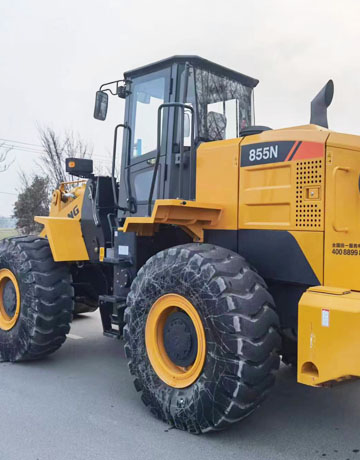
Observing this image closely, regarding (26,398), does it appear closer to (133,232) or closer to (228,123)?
(133,232)

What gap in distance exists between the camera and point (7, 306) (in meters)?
6.07

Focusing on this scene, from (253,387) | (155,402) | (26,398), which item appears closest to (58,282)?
(26,398)

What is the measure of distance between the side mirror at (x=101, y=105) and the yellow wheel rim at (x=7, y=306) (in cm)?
212

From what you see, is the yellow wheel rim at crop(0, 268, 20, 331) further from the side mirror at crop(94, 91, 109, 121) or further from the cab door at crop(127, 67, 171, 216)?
the side mirror at crop(94, 91, 109, 121)

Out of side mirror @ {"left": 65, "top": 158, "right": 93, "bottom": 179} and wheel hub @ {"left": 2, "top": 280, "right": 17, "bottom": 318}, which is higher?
side mirror @ {"left": 65, "top": 158, "right": 93, "bottom": 179}

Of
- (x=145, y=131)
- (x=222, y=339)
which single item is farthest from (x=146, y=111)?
(x=222, y=339)

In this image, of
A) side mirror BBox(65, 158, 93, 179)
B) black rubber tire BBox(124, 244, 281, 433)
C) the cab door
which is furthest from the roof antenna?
side mirror BBox(65, 158, 93, 179)

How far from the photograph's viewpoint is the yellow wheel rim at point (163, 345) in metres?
3.91

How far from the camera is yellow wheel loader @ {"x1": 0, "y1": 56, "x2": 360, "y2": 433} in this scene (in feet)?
11.9

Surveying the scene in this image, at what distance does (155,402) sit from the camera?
13.7 ft

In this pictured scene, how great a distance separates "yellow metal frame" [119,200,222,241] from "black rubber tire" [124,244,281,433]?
326mm

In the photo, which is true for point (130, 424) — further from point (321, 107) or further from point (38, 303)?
point (321, 107)

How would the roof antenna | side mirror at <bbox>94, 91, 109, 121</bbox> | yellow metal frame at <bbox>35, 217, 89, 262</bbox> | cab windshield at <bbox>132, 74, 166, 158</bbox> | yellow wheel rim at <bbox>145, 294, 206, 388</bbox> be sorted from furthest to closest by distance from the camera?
yellow metal frame at <bbox>35, 217, 89, 262</bbox> < side mirror at <bbox>94, 91, 109, 121</bbox> < cab windshield at <bbox>132, 74, 166, 158</bbox> < the roof antenna < yellow wheel rim at <bbox>145, 294, 206, 388</bbox>

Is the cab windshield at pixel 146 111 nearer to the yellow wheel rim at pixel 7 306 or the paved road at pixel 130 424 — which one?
the yellow wheel rim at pixel 7 306
